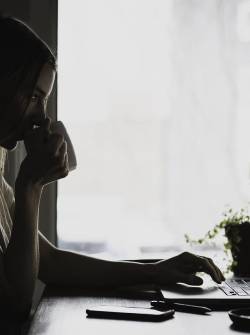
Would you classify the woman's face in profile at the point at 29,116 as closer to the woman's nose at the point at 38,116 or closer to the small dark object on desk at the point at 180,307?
the woman's nose at the point at 38,116

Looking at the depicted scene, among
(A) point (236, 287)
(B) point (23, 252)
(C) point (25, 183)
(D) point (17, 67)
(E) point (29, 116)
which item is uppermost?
(D) point (17, 67)

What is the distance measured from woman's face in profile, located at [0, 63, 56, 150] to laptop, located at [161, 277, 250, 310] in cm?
48

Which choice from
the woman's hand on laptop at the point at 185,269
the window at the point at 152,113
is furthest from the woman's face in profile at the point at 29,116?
the window at the point at 152,113

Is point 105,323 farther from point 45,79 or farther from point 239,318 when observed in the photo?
point 45,79

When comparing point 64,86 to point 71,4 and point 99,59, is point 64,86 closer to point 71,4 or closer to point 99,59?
point 99,59

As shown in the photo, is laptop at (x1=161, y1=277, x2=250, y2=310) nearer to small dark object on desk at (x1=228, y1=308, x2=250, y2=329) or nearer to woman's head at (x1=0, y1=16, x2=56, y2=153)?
small dark object on desk at (x1=228, y1=308, x2=250, y2=329)

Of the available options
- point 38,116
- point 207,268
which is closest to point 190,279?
point 207,268

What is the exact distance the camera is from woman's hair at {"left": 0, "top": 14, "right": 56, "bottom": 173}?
1.29m

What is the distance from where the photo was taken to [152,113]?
210cm

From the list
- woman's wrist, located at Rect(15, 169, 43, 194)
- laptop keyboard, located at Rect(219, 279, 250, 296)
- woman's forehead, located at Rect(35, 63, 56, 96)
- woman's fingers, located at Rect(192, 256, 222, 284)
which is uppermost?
woman's forehead, located at Rect(35, 63, 56, 96)

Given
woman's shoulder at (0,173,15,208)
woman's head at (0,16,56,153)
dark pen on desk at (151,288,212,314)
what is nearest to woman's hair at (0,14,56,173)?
woman's head at (0,16,56,153)

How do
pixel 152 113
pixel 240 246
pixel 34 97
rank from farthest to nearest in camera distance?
1. pixel 152 113
2. pixel 240 246
3. pixel 34 97

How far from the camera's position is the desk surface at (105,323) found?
933mm

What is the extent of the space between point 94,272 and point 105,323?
0.43m
